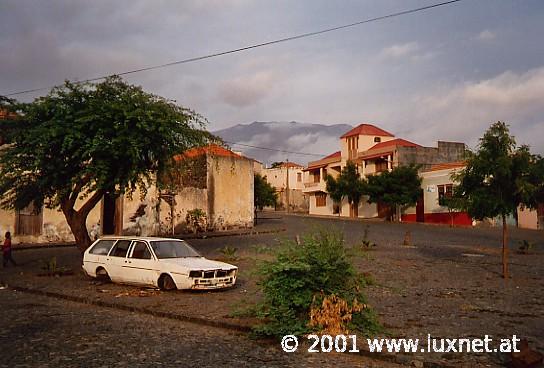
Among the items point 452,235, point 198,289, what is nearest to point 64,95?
point 198,289

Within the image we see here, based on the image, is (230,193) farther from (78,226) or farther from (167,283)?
(167,283)

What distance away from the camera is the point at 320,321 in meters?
8.27

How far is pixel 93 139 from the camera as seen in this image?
15.5 meters

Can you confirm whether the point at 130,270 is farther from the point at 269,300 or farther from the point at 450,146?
the point at 450,146

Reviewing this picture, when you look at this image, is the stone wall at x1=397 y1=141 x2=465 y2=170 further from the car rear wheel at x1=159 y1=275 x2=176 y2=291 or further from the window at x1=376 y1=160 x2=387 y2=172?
the car rear wheel at x1=159 y1=275 x2=176 y2=291

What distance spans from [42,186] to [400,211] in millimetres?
37584

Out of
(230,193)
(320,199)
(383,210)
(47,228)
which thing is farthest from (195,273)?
(320,199)

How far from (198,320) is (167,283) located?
12.0ft

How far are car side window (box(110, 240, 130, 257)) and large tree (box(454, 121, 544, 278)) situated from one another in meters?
10.2

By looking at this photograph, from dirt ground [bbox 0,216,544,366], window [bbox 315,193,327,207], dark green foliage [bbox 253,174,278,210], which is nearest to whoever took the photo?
dirt ground [bbox 0,216,544,366]

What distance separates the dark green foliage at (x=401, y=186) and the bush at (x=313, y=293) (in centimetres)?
3868

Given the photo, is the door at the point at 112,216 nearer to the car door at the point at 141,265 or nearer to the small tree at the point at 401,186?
the car door at the point at 141,265

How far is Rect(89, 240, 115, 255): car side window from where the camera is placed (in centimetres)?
1522

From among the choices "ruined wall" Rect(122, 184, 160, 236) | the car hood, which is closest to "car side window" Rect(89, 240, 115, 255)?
the car hood
